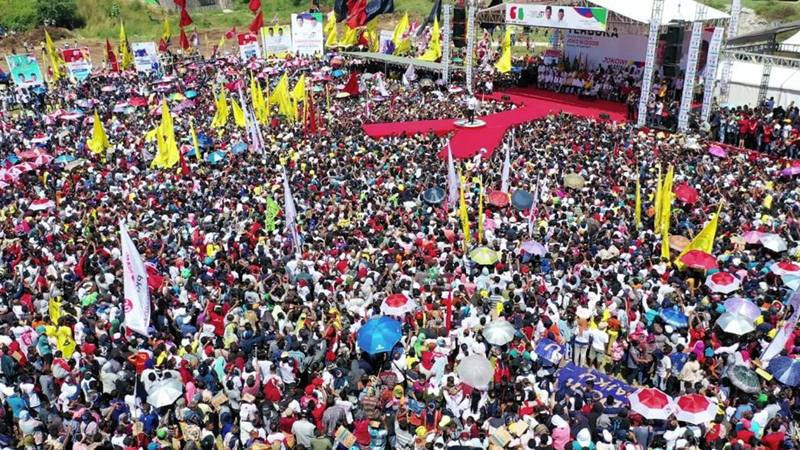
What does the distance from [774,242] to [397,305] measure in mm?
7445

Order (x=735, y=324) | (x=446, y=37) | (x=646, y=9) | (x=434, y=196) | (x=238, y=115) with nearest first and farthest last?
1. (x=735, y=324)
2. (x=434, y=196)
3. (x=238, y=115)
4. (x=646, y=9)
5. (x=446, y=37)

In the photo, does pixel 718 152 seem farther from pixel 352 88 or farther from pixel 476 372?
pixel 352 88

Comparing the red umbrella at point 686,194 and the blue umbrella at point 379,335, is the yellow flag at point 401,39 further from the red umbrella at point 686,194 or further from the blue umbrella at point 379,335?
the blue umbrella at point 379,335

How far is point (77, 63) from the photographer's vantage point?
32.0 meters

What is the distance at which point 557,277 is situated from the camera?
11.7 meters

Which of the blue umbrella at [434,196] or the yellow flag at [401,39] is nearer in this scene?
the blue umbrella at [434,196]

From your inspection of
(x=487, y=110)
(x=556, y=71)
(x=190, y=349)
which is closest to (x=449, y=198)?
(x=190, y=349)

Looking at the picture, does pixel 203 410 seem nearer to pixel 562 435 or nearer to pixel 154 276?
pixel 154 276

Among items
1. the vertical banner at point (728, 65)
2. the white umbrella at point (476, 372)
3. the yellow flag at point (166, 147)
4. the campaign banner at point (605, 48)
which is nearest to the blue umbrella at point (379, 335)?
the white umbrella at point (476, 372)

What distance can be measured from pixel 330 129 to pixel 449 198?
9696mm

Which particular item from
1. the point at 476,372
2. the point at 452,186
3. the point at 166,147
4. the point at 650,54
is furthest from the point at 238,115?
the point at 476,372

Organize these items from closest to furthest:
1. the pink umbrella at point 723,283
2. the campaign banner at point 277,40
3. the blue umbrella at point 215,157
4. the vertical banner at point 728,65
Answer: the pink umbrella at point 723,283
the blue umbrella at point 215,157
the vertical banner at point 728,65
the campaign banner at point 277,40

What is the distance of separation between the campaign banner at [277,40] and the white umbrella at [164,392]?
31658 mm

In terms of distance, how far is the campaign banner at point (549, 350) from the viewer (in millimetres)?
9594
